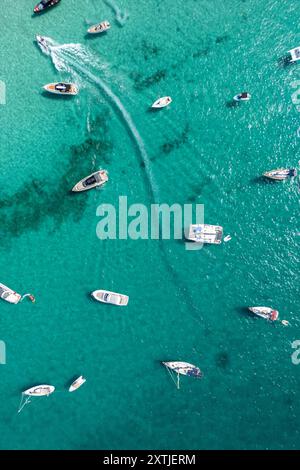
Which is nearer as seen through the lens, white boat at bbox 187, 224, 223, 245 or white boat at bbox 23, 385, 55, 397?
white boat at bbox 187, 224, 223, 245

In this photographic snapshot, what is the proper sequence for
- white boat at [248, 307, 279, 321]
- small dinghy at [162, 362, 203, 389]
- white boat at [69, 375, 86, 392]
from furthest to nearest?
white boat at [69, 375, 86, 392]
small dinghy at [162, 362, 203, 389]
white boat at [248, 307, 279, 321]

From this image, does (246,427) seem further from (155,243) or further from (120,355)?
(155,243)

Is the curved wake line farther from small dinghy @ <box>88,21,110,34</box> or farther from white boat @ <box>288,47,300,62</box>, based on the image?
white boat @ <box>288,47,300,62</box>

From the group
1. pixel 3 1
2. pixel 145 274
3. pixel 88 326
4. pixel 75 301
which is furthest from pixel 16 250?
pixel 3 1

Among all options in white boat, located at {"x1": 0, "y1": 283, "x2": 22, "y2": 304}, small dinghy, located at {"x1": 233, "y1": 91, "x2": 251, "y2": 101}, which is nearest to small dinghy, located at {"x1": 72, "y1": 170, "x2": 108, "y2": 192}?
white boat, located at {"x1": 0, "y1": 283, "x2": 22, "y2": 304}

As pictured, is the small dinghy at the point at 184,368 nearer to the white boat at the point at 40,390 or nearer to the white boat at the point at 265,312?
the white boat at the point at 265,312

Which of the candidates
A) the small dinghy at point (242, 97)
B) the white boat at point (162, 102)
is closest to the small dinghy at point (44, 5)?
the white boat at point (162, 102)
